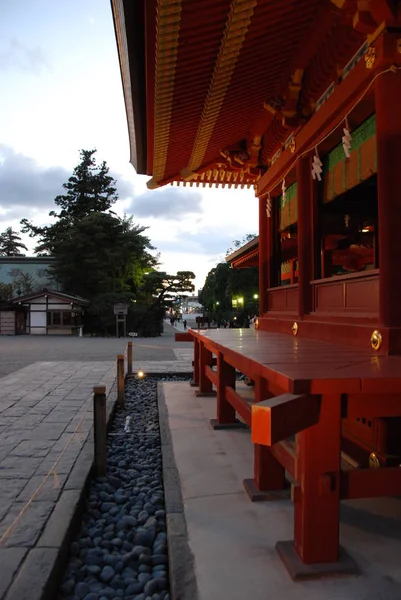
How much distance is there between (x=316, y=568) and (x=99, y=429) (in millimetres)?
2486

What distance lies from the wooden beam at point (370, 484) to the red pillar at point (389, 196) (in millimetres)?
1238

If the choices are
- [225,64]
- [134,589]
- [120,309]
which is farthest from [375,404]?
[120,309]

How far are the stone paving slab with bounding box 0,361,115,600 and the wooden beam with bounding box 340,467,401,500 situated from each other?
1714 millimetres

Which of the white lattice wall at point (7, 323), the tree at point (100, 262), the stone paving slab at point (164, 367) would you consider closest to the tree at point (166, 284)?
the tree at point (100, 262)

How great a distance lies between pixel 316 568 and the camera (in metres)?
2.53

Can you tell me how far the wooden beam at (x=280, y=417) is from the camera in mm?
2084

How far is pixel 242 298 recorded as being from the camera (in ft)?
105

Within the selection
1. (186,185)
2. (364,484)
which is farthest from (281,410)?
(186,185)

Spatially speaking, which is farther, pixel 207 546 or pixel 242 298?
pixel 242 298

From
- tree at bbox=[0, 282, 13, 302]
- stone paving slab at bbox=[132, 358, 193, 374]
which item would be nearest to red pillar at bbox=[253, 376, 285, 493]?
stone paving slab at bbox=[132, 358, 193, 374]

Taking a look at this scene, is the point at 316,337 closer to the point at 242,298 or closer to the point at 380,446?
the point at 380,446

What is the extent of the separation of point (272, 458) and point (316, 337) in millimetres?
1598

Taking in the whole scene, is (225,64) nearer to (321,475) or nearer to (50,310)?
(321,475)

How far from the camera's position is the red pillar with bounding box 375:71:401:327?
336 cm
